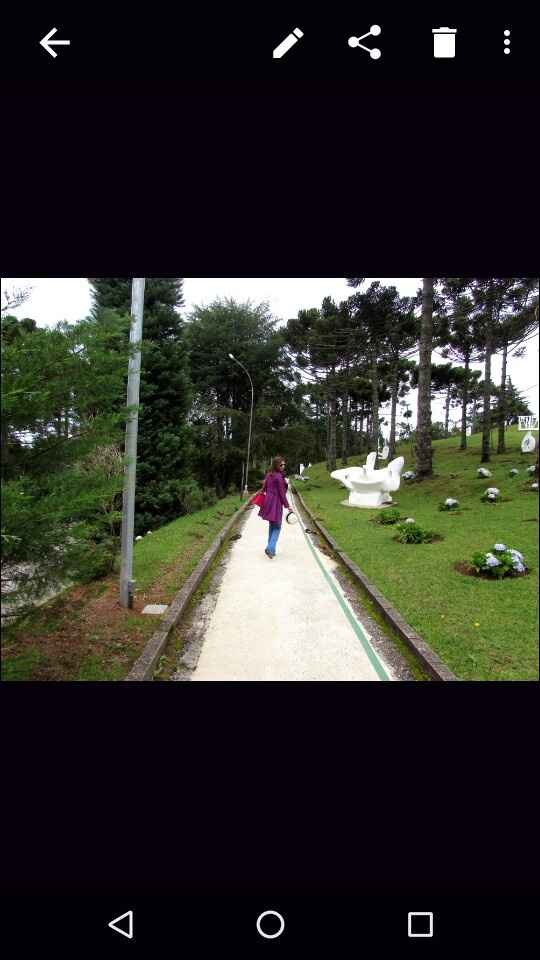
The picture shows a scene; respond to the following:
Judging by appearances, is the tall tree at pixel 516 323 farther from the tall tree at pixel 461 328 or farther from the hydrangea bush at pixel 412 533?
the hydrangea bush at pixel 412 533

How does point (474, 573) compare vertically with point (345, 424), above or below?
below

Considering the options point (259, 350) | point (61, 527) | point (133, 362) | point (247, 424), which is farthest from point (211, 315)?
point (61, 527)

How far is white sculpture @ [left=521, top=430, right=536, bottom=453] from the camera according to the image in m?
1.52

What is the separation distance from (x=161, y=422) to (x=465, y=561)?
3762mm

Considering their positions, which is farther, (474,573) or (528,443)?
(474,573)

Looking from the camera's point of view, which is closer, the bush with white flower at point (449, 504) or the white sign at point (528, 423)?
the white sign at point (528, 423)

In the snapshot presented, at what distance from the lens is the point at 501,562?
1.68 m

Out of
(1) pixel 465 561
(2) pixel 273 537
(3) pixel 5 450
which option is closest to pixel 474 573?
(1) pixel 465 561

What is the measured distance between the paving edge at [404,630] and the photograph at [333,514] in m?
0.01
